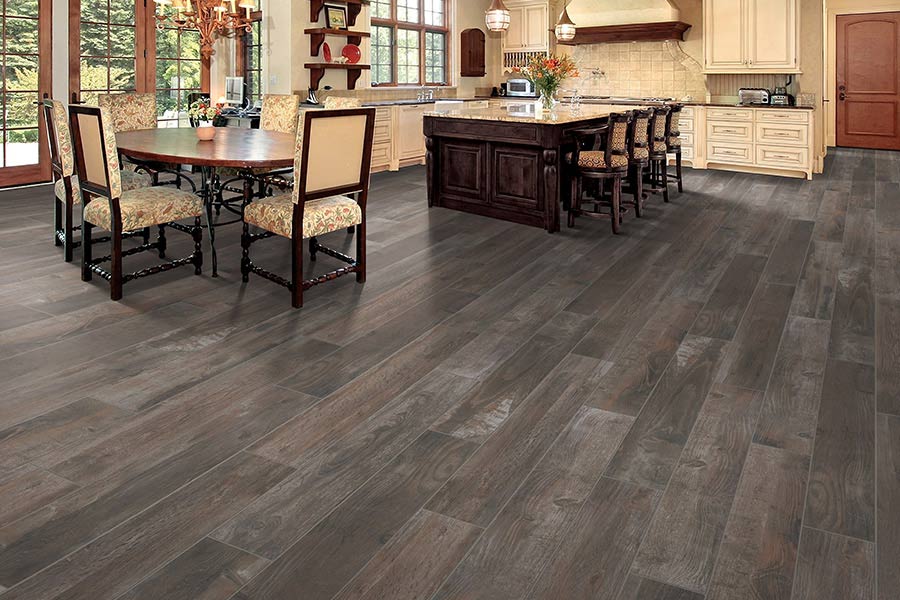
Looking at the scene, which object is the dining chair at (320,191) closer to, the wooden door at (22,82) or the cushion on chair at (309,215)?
the cushion on chair at (309,215)

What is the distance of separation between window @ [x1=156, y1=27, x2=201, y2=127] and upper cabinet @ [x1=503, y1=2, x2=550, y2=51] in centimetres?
481

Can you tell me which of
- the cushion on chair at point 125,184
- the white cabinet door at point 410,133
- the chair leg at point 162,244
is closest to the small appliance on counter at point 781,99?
the white cabinet door at point 410,133

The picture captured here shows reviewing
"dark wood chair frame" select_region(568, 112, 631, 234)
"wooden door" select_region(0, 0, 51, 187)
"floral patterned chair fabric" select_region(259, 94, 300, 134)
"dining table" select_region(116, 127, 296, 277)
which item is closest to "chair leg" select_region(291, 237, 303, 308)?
"dining table" select_region(116, 127, 296, 277)

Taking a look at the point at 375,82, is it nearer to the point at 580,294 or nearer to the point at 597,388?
the point at 580,294

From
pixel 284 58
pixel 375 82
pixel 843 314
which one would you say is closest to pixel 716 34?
pixel 375 82

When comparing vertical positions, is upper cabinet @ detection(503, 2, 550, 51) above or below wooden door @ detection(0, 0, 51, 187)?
above

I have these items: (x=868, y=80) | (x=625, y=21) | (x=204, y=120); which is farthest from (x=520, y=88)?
(x=204, y=120)

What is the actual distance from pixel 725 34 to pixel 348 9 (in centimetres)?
449

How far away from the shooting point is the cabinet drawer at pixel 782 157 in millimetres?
8336

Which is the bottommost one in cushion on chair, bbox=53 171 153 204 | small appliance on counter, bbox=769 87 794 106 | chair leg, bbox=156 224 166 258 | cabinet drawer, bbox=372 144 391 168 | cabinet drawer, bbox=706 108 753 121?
chair leg, bbox=156 224 166 258

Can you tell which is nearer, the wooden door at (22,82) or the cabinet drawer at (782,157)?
the wooden door at (22,82)

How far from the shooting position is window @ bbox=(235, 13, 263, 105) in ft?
27.8

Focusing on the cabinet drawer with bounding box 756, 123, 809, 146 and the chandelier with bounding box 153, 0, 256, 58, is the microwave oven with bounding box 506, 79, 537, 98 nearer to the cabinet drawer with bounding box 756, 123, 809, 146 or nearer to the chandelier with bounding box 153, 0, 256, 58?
the cabinet drawer with bounding box 756, 123, 809, 146

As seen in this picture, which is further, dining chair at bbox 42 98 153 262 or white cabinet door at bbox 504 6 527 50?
white cabinet door at bbox 504 6 527 50
